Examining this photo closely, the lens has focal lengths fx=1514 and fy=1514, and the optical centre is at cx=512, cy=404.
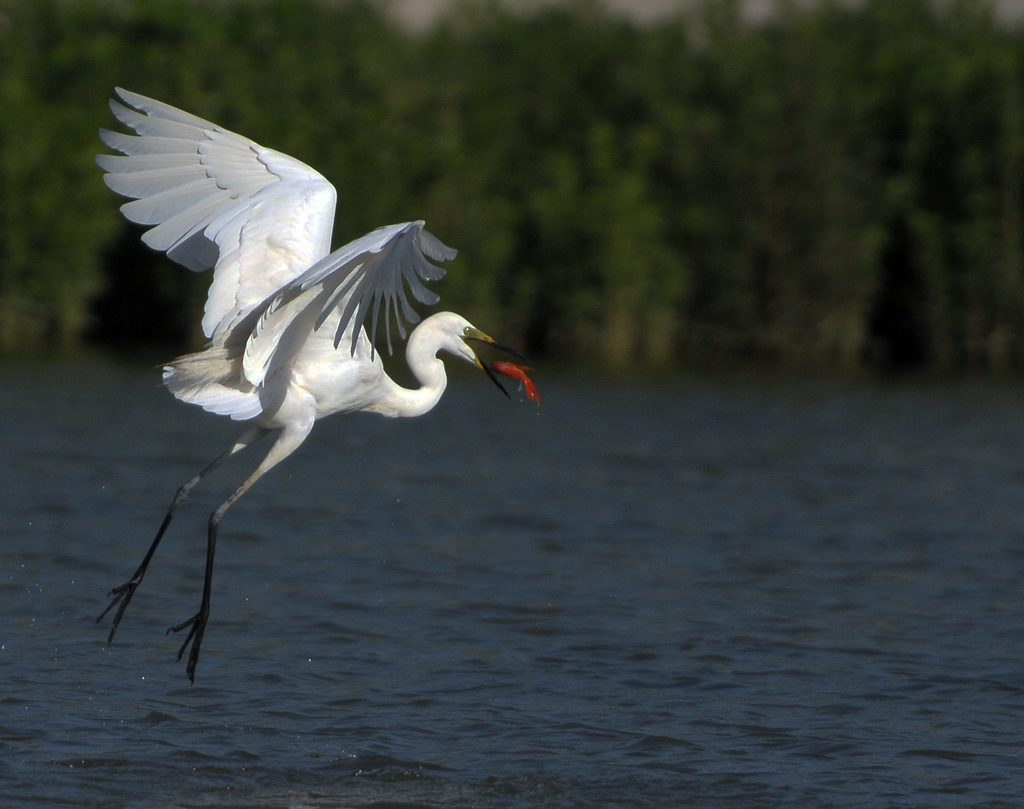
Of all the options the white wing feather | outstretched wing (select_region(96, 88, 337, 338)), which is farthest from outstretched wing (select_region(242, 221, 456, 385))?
outstretched wing (select_region(96, 88, 337, 338))

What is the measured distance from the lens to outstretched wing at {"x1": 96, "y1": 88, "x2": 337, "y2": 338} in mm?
7508

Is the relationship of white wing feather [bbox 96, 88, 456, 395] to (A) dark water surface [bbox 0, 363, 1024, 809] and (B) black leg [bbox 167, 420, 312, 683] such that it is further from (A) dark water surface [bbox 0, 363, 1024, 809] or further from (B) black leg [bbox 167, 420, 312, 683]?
(A) dark water surface [bbox 0, 363, 1024, 809]

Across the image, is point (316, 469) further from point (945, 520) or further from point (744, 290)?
point (744, 290)

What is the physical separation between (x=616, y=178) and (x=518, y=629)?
24311mm

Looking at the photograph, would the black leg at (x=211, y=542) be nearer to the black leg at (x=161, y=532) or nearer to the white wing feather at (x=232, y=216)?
the black leg at (x=161, y=532)

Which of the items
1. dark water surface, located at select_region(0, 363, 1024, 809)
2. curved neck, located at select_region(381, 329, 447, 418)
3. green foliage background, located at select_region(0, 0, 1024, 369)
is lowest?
dark water surface, located at select_region(0, 363, 1024, 809)

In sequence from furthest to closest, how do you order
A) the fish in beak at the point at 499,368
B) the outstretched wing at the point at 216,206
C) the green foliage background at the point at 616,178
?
the green foliage background at the point at 616,178 < the fish in beak at the point at 499,368 < the outstretched wing at the point at 216,206

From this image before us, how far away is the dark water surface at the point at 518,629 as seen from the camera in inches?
256

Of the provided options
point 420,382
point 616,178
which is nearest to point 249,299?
point 420,382

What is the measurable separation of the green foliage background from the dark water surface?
14.0 metres

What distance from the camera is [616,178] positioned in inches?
1271

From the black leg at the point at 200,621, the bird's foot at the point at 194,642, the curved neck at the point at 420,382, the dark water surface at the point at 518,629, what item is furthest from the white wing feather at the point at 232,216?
the dark water surface at the point at 518,629

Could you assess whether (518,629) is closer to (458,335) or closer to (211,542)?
(458,335)

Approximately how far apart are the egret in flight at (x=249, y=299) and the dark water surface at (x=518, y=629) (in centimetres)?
90
